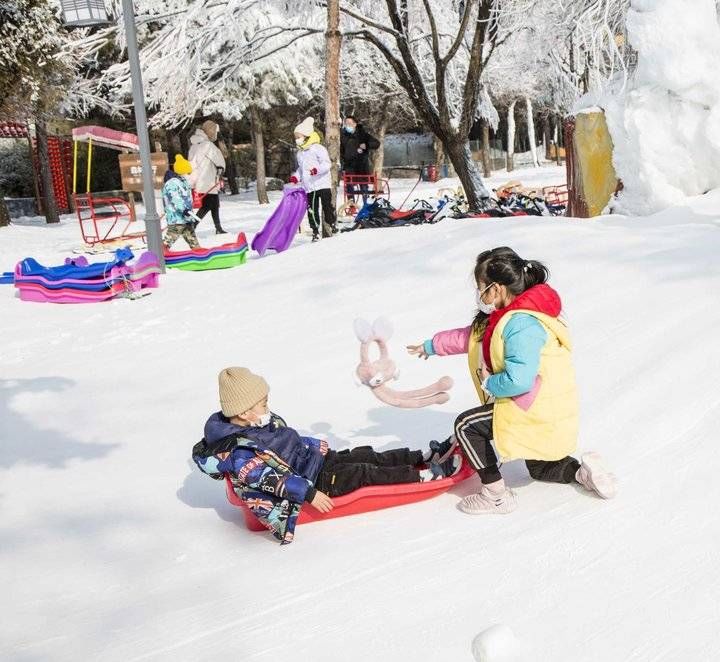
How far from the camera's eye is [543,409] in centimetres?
290

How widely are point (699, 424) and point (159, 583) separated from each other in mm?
2284

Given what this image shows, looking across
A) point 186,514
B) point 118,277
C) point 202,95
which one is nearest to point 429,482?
point 186,514

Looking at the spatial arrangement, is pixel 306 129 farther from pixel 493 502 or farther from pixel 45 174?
pixel 45 174

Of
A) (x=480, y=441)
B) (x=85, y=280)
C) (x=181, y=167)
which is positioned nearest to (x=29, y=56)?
(x=181, y=167)

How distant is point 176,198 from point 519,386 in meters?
7.80

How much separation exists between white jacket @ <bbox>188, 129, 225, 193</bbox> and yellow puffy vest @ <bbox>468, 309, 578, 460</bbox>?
9.00 meters

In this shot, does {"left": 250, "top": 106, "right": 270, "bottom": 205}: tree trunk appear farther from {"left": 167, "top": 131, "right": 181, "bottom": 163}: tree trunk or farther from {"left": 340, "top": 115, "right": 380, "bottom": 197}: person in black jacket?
{"left": 340, "top": 115, "right": 380, "bottom": 197}: person in black jacket

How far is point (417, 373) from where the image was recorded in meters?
4.96

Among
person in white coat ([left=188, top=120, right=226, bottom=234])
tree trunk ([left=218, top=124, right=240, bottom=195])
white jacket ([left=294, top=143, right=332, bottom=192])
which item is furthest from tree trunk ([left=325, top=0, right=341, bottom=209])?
tree trunk ([left=218, top=124, right=240, bottom=195])

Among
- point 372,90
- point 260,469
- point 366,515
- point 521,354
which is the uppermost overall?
point 372,90

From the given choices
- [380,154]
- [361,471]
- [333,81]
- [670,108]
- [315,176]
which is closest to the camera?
[361,471]

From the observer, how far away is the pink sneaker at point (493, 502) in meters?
2.99

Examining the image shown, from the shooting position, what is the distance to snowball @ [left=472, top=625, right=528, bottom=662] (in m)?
2.14

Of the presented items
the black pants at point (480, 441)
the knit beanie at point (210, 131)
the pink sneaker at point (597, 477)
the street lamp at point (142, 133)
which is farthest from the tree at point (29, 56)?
the pink sneaker at point (597, 477)
